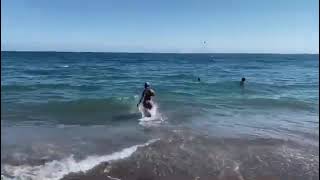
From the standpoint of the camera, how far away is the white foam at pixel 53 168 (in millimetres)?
8000

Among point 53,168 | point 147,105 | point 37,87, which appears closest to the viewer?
point 53,168

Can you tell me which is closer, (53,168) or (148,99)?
(53,168)

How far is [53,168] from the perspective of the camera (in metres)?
8.54

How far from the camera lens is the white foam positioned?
8000 mm

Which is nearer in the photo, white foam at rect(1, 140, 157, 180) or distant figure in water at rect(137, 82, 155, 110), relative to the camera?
white foam at rect(1, 140, 157, 180)

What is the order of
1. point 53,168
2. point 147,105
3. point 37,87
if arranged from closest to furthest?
point 53,168 → point 147,105 → point 37,87

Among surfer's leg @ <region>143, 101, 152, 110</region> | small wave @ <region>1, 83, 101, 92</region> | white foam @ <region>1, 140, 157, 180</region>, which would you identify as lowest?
small wave @ <region>1, 83, 101, 92</region>

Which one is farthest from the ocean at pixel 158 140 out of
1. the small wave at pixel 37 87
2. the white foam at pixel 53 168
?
the small wave at pixel 37 87

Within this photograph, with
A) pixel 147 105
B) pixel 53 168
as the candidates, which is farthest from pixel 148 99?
pixel 53 168

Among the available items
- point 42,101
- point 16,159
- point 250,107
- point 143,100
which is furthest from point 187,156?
point 42,101

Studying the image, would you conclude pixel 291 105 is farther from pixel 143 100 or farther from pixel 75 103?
pixel 75 103

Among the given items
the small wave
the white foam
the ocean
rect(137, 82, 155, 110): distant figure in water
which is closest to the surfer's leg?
rect(137, 82, 155, 110): distant figure in water

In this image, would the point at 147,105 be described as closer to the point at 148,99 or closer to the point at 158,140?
the point at 148,99

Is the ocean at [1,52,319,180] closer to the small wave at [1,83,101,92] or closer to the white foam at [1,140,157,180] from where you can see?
the white foam at [1,140,157,180]
